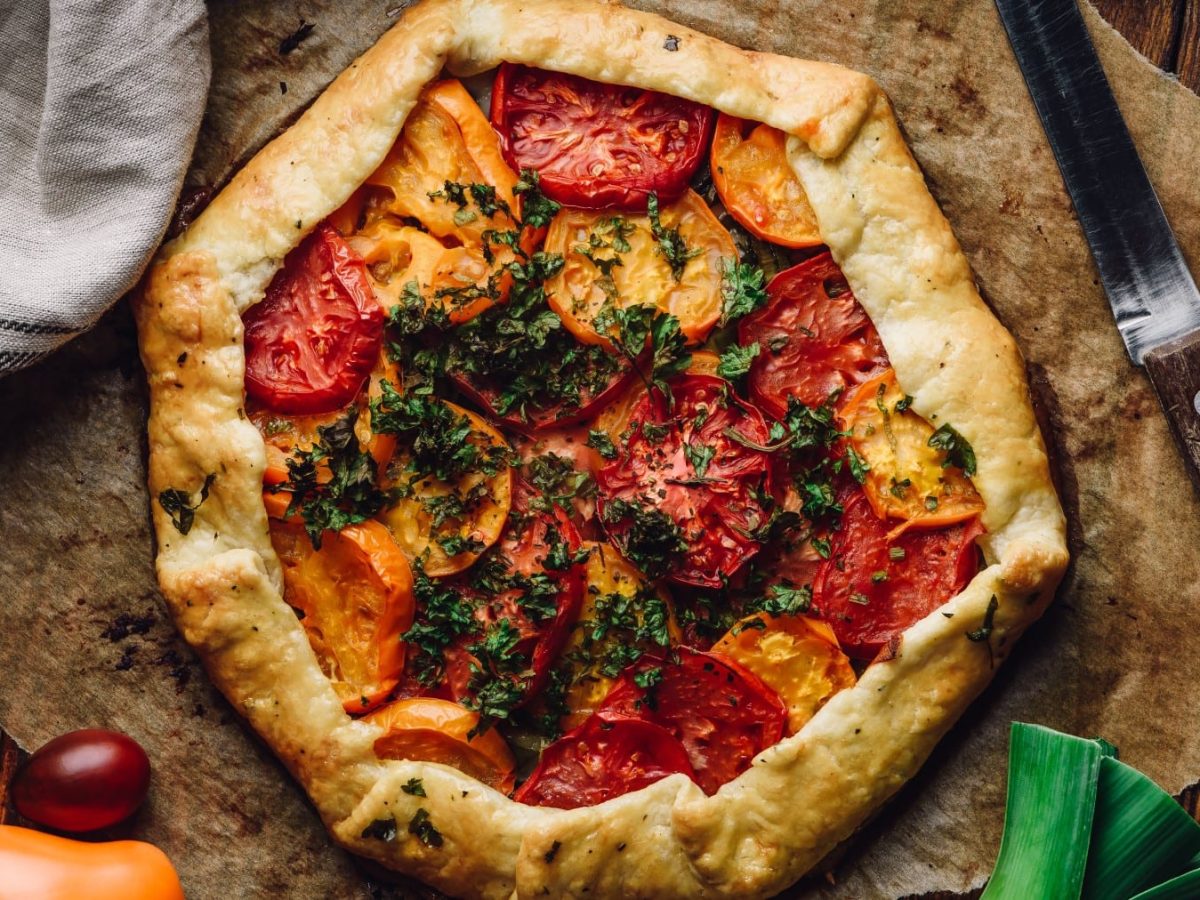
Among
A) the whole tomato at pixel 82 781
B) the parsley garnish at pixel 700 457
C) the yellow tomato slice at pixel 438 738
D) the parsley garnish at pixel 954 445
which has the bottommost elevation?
the whole tomato at pixel 82 781

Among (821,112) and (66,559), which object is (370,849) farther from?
(821,112)

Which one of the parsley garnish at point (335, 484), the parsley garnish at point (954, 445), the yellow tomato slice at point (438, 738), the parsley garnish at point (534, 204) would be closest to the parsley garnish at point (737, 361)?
the parsley garnish at point (954, 445)

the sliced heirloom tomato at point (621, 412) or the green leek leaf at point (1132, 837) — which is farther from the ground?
the sliced heirloom tomato at point (621, 412)

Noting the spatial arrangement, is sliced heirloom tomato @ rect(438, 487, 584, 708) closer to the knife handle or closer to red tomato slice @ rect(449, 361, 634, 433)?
red tomato slice @ rect(449, 361, 634, 433)

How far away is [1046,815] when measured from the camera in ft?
12.4

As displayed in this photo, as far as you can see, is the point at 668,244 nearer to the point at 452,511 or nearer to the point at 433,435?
the point at 433,435

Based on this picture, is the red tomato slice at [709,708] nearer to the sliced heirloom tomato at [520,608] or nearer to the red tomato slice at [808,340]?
the sliced heirloom tomato at [520,608]

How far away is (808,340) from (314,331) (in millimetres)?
1747

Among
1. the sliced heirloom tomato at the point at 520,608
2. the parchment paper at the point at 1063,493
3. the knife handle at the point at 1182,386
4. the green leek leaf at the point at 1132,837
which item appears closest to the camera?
the green leek leaf at the point at 1132,837

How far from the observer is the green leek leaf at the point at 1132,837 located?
3.77 m

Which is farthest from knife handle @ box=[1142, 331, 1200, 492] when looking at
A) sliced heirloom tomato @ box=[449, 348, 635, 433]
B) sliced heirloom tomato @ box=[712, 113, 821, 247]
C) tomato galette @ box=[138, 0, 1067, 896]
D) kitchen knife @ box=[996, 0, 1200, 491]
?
sliced heirloom tomato @ box=[449, 348, 635, 433]

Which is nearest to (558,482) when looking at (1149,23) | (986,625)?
(986,625)

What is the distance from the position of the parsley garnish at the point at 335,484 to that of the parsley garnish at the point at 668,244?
125cm

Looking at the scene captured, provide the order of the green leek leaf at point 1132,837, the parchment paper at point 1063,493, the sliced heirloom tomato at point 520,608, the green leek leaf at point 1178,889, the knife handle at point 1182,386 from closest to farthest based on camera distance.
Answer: the green leek leaf at point 1178,889, the green leek leaf at point 1132,837, the sliced heirloom tomato at point 520,608, the knife handle at point 1182,386, the parchment paper at point 1063,493
